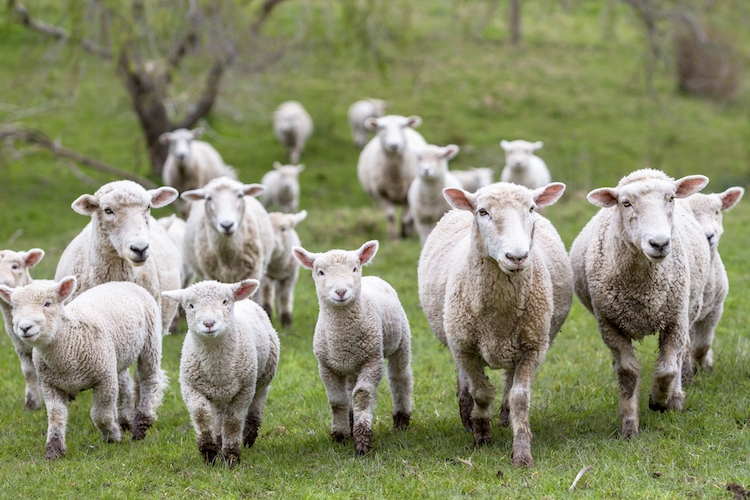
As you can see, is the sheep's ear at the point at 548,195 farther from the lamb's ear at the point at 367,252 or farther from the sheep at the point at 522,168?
the sheep at the point at 522,168

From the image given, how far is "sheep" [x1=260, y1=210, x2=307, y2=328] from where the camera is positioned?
10094 mm

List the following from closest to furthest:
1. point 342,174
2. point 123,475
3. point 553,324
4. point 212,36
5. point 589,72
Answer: point 123,475 → point 553,324 → point 212,36 → point 342,174 → point 589,72

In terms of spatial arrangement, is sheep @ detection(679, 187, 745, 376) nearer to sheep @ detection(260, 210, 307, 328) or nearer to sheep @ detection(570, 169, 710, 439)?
sheep @ detection(570, 169, 710, 439)

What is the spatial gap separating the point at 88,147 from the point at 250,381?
50.2 feet

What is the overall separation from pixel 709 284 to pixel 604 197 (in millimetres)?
1488

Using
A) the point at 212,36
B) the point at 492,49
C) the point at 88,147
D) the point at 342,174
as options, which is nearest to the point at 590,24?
the point at 492,49

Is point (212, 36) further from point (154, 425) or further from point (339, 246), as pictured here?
point (154, 425)

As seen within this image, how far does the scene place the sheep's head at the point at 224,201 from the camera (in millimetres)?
8686

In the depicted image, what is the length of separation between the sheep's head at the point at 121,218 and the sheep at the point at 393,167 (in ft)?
22.5

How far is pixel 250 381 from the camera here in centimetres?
608

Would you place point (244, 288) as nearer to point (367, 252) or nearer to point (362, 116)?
point (367, 252)

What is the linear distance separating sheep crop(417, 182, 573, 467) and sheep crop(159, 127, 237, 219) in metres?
8.80

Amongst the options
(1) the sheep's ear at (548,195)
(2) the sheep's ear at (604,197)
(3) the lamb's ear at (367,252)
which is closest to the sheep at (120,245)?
(3) the lamb's ear at (367,252)

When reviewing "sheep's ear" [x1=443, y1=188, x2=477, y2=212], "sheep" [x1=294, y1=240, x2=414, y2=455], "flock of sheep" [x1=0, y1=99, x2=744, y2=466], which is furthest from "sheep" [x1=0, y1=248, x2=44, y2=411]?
"sheep's ear" [x1=443, y1=188, x2=477, y2=212]
